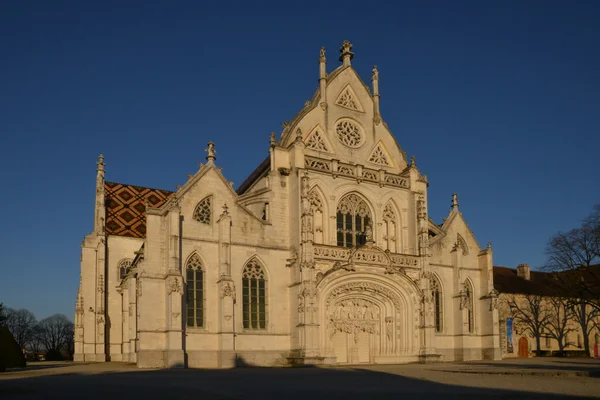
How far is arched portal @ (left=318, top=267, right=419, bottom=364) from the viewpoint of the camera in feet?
106

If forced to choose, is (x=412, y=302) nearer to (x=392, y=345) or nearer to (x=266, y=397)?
(x=392, y=345)

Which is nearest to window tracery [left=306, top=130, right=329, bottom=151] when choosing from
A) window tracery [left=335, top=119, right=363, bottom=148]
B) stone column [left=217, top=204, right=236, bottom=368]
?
window tracery [left=335, top=119, right=363, bottom=148]

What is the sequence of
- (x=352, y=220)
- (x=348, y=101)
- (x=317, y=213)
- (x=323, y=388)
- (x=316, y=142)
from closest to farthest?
1. (x=323, y=388)
2. (x=317, y=213)
3. (x=352, y=220)
4. (x=316, y=142)
5. (x=348, y=101)

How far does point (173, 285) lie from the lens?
91.2 ft

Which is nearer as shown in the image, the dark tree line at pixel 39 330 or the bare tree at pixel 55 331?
the dark tree line at pixel 39 330

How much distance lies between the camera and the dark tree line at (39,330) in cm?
10144

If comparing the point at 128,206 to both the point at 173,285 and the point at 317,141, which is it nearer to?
the point at 317,141

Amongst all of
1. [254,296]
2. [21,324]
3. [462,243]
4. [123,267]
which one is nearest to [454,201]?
[462,243]

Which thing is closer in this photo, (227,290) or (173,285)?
(173,285)

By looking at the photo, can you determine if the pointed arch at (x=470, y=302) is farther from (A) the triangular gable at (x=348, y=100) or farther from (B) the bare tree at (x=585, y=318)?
(B) the bare tree at (x=585, y=318)

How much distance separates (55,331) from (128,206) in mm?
82338

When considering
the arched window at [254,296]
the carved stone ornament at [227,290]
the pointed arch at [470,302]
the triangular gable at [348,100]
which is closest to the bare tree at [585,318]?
the pointed arch at [470,302]

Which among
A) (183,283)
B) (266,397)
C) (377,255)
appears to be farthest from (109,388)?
(377,255)

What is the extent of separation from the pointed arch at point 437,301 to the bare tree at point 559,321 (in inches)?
822
